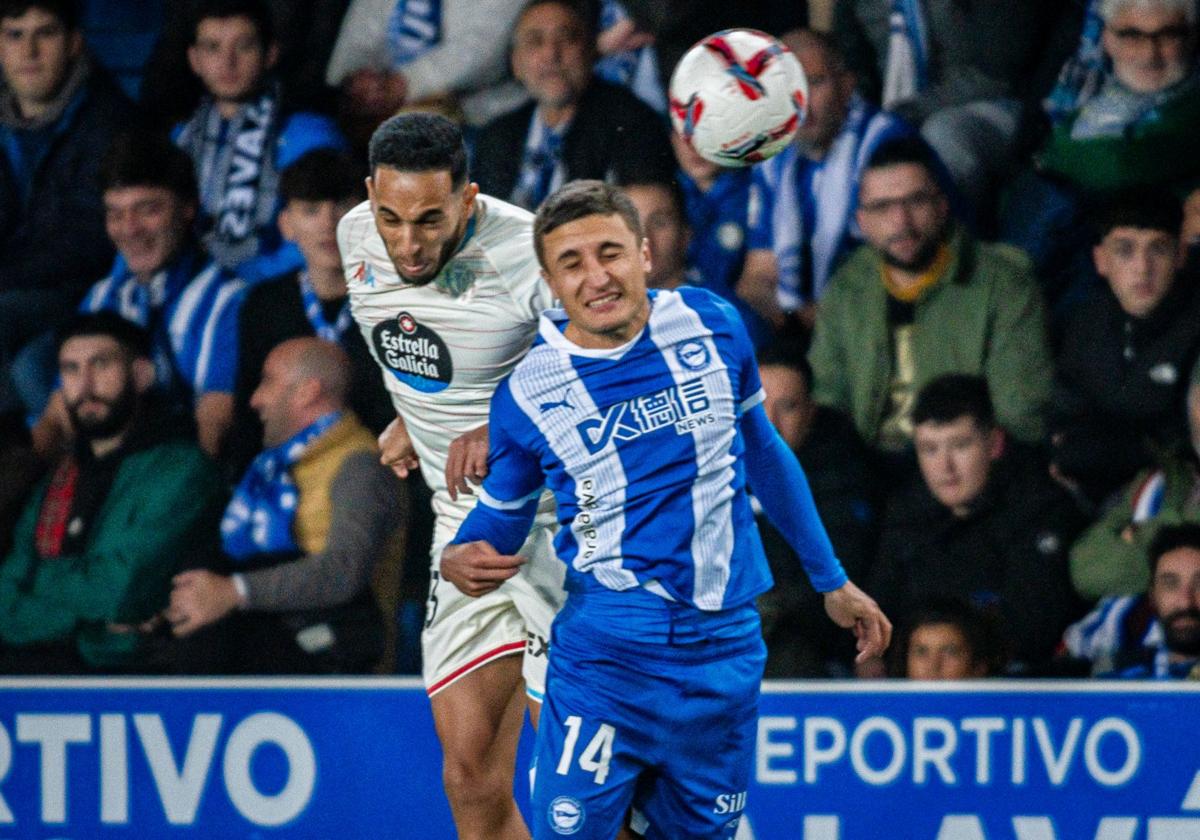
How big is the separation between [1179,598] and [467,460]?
88.0 inches

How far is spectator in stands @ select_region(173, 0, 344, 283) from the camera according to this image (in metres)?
4.91

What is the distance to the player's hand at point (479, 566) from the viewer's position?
108 inches

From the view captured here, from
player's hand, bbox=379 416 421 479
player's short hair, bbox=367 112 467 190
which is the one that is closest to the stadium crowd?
player's hand, bbox=379 416 421 479

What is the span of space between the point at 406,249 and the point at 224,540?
6.43 feet

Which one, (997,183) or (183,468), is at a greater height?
(997,183)

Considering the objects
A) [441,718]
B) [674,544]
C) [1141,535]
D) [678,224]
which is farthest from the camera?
[678,224]

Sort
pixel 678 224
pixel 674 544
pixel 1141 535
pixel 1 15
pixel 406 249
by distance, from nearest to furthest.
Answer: pixel 674 544
pixel 406 249
pixel 1141 535
pixel 678 224
pixel 1 15

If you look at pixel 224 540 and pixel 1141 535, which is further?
pixel 224 540

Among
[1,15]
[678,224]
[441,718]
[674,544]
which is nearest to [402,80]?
[678,224]

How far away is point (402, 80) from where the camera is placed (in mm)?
4871

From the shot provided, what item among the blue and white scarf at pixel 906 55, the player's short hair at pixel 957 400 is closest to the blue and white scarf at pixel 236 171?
the blue and white scarf at pixel 906 55

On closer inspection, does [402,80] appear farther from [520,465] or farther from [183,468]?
[520,465]

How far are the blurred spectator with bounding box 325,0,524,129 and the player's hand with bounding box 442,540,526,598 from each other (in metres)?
2.36

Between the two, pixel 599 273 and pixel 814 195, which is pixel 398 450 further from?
pixel 814 195
